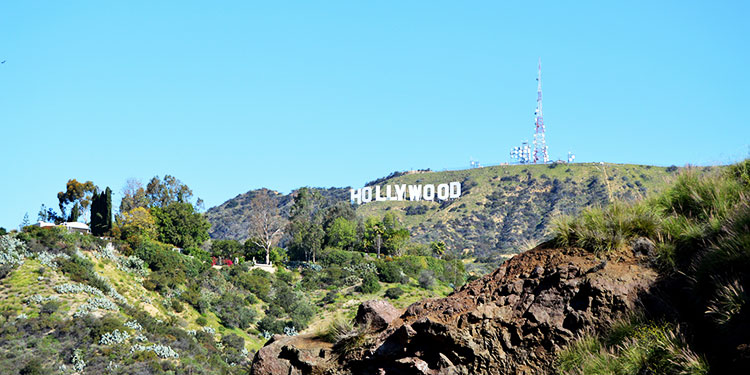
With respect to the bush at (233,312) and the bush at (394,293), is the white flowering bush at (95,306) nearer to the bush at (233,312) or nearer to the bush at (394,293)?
the bush at (233,312)

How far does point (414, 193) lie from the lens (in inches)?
7057

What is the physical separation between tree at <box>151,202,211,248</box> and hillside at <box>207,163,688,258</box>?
5065cm

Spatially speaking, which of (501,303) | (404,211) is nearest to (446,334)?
(501,303)

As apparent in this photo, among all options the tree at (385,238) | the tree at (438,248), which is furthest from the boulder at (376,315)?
the tree at (438,248)

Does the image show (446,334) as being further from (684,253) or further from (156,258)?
(156,258)

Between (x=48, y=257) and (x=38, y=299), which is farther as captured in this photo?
(x=48, y=257)

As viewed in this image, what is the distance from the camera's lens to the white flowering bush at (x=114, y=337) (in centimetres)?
4170

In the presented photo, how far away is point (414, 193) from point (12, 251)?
433ft

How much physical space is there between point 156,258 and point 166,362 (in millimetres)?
30057

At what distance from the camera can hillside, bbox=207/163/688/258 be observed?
477ft

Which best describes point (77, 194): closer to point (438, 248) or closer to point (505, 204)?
point (438, 248)

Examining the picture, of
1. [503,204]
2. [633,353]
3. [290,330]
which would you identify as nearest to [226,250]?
[290,330]

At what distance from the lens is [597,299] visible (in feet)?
27.2

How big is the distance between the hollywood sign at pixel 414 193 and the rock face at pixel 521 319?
162 metres
